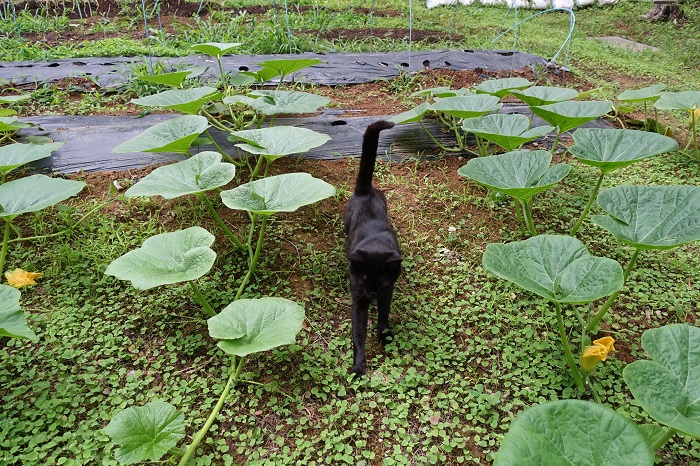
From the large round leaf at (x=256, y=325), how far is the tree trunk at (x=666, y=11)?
11.9m

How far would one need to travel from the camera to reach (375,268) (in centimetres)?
236

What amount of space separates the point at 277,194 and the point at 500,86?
2.41m

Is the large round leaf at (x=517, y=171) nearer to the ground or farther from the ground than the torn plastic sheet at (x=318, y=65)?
nearer to the ground

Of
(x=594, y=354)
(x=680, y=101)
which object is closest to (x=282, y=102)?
(x=594, y=354)

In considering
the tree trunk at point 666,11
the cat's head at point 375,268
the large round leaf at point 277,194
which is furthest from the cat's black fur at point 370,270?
the tree trunk at point 666,11

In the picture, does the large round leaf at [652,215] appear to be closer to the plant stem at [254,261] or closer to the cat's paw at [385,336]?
the cat's paw at [385,336]

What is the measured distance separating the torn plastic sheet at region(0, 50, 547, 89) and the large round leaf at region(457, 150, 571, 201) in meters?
2.99

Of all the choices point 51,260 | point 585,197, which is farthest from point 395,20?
point 51,260

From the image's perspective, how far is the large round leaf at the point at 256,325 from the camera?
1.97 m

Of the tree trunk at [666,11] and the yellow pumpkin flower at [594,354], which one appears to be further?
the tree trunk at [666,11]

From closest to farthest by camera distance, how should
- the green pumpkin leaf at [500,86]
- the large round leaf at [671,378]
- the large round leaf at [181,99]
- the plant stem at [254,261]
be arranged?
the large round leaf at [671,378] → the plant stem at [254,261] → the large round leaf at [181,99] → the green pumpkin leaf at [500,86]

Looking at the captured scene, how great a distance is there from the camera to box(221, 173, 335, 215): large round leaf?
2461mm

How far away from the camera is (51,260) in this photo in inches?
115

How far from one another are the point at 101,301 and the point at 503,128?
264 cm
